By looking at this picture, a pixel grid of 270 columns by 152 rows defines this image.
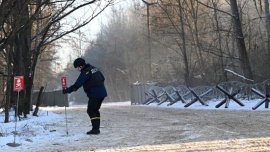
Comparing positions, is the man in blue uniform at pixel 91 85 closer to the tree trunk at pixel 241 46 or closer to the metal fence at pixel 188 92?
the metal fence at pixel 188 92

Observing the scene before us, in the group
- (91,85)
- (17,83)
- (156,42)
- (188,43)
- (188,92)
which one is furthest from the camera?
(156,42)

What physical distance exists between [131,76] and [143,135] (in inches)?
2174

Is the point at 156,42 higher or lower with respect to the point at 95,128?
higher

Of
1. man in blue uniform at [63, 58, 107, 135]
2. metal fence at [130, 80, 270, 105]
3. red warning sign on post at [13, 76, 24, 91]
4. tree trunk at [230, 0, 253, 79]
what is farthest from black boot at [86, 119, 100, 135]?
tree trunk at [230, 0, 253, 79]

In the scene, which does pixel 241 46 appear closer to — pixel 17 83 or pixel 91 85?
pixel 91 85

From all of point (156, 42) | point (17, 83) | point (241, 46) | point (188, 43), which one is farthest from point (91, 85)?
point (156, 42)

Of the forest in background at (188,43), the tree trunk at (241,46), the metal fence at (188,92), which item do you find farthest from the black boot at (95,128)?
the tree trunk at (241,46)

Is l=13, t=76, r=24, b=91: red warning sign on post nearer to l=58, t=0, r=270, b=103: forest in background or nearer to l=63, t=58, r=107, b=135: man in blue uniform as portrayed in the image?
l=63, t=58, r=107, b=135: man in blue uniform

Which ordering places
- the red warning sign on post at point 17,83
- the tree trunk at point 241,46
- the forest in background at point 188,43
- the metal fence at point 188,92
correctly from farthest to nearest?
the forest in background at point 188,43 < the tree trunk at point 241,46 < the metal fence at point 188,92 < the red warning sign on post at point 17,83

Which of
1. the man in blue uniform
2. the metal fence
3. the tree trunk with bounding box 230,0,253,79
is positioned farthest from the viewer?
the tree trunk with bounding box 230,0,253,79

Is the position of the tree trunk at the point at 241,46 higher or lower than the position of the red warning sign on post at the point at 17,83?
higher

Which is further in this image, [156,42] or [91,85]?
[156,42]

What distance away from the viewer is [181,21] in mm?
Result: 30297

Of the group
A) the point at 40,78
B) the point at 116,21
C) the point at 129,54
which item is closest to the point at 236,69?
the point at 40,78
